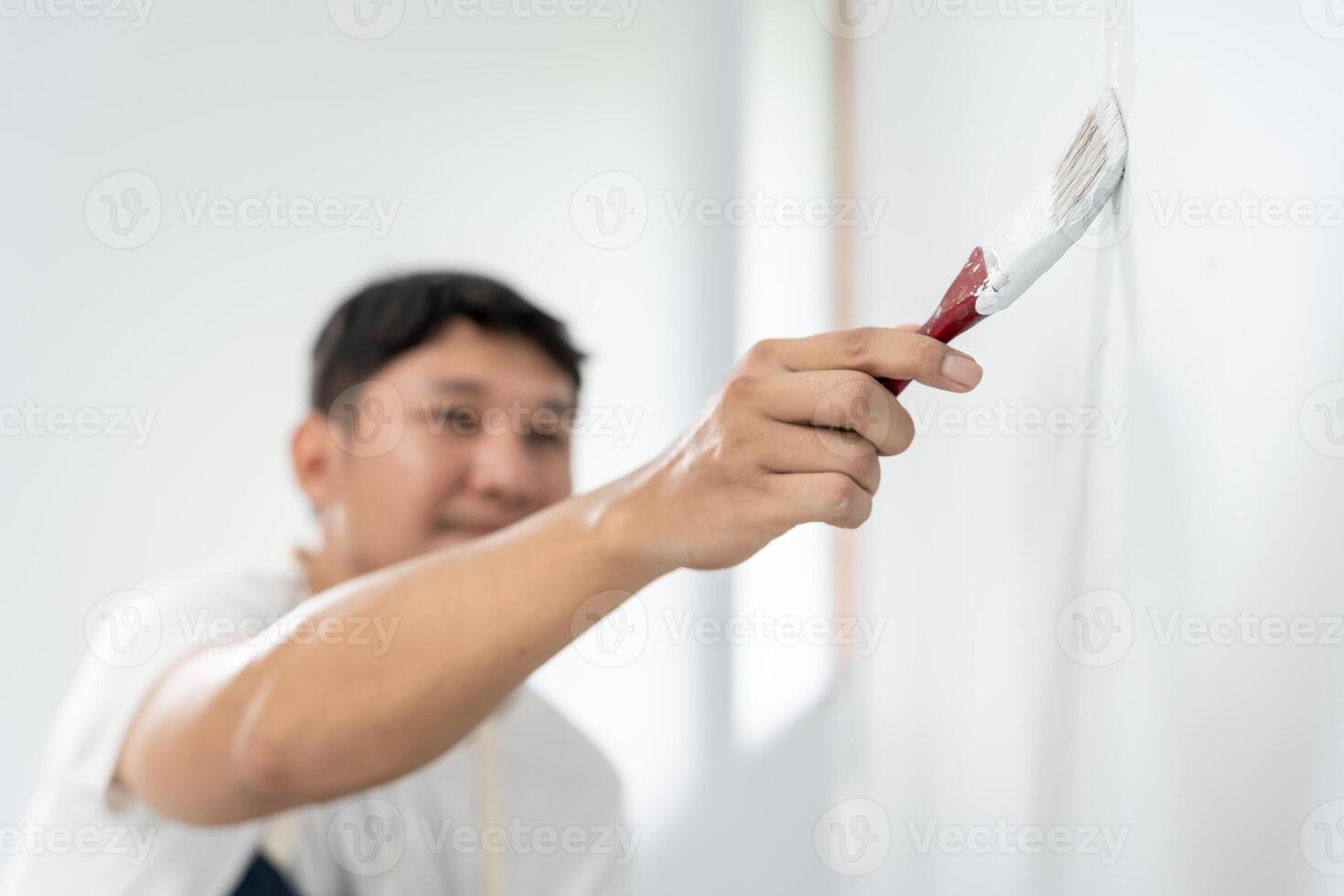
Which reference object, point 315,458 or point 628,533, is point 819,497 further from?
point 315,458

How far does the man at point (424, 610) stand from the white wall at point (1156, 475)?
2.9 inches

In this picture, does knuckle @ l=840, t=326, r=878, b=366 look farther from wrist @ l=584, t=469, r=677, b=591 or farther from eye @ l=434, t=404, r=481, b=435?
eye @ l=434, t=404, r=481, b=435

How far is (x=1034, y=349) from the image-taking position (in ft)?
1.54

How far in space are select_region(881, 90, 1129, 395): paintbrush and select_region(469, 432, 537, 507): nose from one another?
618 millimetres

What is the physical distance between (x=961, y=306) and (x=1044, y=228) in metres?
0.03

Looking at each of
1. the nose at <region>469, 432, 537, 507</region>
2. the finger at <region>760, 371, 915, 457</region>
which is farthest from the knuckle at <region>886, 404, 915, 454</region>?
the nose at <region>469, 432, 537, 507</region>

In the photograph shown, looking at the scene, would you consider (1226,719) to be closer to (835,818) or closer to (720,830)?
(835,818)

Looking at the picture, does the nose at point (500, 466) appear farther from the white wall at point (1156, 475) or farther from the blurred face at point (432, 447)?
the white wall at point (1156, 475)

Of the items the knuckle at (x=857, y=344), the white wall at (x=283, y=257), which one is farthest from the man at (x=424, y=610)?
the white wall at (x=283, y=257)

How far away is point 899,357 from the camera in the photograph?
0.32 meters

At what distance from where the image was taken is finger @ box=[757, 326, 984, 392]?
323 millimetres

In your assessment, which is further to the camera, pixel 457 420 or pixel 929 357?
pixel 457 420

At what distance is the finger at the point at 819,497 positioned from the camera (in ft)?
1.11

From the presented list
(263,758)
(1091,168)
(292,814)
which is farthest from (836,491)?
(292,814)
